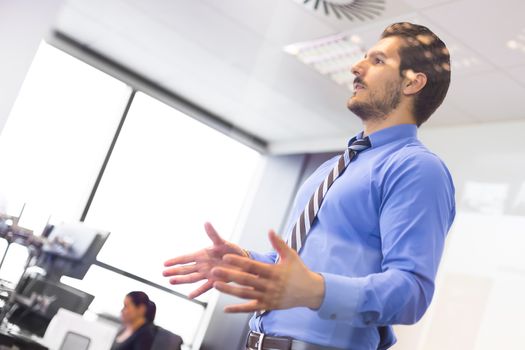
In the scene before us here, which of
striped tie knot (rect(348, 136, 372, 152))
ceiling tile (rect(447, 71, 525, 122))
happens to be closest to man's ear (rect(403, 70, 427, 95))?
striped tie knot (rect(348, 136, 372, 152))

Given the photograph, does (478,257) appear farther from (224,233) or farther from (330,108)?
(224,233)

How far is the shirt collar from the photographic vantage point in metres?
0.98

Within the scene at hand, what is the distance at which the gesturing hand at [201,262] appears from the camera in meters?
0.86

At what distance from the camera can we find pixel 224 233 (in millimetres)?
1038

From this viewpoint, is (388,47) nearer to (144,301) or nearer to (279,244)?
(279,244)

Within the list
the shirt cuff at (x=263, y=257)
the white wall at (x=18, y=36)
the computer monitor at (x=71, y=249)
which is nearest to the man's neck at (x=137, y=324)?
the computer monitor at (x=71, y=249)

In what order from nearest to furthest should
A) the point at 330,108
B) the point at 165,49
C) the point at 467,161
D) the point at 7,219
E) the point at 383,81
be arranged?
the point at 383,81
the point at 7,219
the point at 165,49
the point at 330,108
the point at 467,161

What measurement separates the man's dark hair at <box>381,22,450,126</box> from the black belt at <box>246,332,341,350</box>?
44 cm

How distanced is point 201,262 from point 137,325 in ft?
0.70

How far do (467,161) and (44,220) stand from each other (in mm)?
1497

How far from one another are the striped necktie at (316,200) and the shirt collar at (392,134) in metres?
0.02

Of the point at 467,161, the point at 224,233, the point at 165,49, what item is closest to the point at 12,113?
the point at 165,49

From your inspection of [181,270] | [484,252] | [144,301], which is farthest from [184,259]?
[484,252]

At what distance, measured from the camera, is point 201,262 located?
2.88 ft
